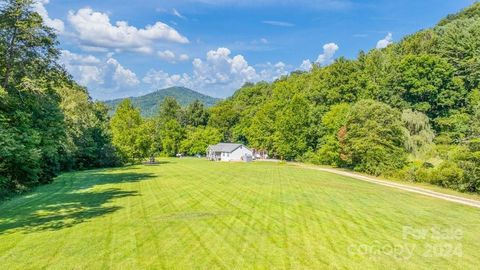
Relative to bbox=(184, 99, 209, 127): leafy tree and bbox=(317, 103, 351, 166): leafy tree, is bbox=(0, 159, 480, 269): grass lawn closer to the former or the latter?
bbox=(317, 103, 351, 166): leafy tree

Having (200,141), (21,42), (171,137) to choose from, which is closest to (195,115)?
(171,137)

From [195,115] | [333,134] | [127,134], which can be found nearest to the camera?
[127,134]

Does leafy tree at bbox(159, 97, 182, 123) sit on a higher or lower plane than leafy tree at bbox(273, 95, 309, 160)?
higher

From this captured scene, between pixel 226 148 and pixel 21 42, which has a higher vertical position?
pixel 21 42

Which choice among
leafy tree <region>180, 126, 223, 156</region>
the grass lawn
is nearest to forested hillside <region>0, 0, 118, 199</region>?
the grass lawn

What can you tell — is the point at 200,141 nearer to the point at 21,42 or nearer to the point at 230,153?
the point at 230,153

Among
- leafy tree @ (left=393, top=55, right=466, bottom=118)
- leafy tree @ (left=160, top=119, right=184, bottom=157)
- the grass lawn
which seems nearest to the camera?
the grass lawn

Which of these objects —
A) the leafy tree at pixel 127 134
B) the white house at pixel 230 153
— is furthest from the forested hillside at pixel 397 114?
the leafy tree at pixel 127 134
